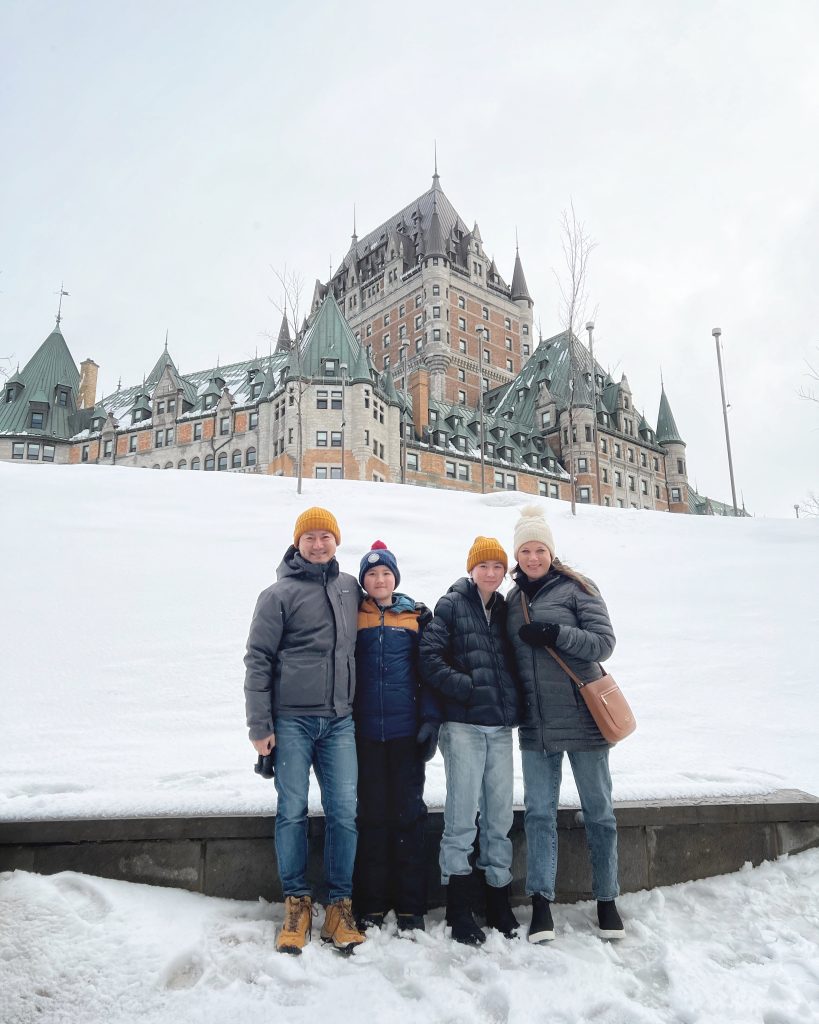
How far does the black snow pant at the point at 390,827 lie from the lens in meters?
3.45

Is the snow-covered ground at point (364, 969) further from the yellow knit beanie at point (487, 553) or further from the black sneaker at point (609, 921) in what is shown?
the yellow knit beanie at point (487, 553)

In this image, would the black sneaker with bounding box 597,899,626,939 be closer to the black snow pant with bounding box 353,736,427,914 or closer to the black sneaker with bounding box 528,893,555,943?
the black sneaker with bounding box 528,893,555,943

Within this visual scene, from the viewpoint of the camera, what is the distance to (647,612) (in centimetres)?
1059

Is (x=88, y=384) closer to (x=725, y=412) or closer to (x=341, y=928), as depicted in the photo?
(x=725, y=412)

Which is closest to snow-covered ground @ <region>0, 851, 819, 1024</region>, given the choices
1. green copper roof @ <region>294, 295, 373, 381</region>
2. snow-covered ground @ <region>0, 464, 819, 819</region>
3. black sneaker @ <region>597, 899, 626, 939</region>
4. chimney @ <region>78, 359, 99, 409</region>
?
black sneaker @ <region>597, 899, 626, 939</region>

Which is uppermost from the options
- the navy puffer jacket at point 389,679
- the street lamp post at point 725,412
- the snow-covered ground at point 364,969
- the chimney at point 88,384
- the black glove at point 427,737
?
the chimney at point 88,384

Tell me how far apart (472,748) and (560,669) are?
2.10 feet

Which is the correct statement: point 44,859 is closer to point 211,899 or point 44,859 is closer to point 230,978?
point 211,899

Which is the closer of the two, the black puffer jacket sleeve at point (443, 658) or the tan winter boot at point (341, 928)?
the tan winter boot at point (341, 928)

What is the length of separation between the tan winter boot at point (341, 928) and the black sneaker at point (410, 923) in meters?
0.25

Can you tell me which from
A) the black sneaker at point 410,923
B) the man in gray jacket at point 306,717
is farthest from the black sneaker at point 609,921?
the man in gray jacket at point 306,717

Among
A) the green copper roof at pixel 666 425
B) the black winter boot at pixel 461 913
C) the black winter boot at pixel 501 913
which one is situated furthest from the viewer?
the green copper roof at pixel 666 425

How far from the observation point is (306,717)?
349 centimetres

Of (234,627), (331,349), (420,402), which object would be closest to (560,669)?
(234,627)
